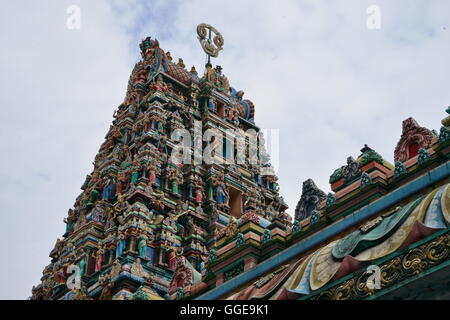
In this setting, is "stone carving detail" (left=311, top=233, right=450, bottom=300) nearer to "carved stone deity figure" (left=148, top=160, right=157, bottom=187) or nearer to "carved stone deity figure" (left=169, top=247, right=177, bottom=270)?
"carved stone deity figure" (left=169, top=247, right=177, bottom=270)

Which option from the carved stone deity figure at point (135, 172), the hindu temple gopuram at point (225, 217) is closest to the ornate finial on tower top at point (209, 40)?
the hindu temple gopuram at point (225, 217)

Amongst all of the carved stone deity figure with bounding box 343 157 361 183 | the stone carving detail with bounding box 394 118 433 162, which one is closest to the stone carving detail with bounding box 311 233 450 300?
the carved stone deity figure with bounding box 343 157 361 183

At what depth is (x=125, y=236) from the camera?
31.1 meters

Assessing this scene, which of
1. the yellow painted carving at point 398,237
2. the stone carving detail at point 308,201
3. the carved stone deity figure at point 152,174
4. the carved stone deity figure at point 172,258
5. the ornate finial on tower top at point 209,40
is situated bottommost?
the yellow painted carving at point 398,237

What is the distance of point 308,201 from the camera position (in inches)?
847

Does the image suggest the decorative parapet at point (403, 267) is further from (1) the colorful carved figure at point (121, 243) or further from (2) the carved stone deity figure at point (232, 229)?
(1) the colorful carved figure at point (121, 243)

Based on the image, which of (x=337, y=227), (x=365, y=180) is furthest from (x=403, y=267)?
(x=365, y=180)

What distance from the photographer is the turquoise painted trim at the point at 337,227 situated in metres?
16.6

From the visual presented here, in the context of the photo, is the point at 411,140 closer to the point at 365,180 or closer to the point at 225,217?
the point at 365,180

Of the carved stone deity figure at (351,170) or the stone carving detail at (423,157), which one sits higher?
the carved stone deity figure at (351,170)

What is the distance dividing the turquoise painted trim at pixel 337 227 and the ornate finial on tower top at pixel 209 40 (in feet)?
84.0

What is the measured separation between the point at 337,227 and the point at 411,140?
3303 mm
